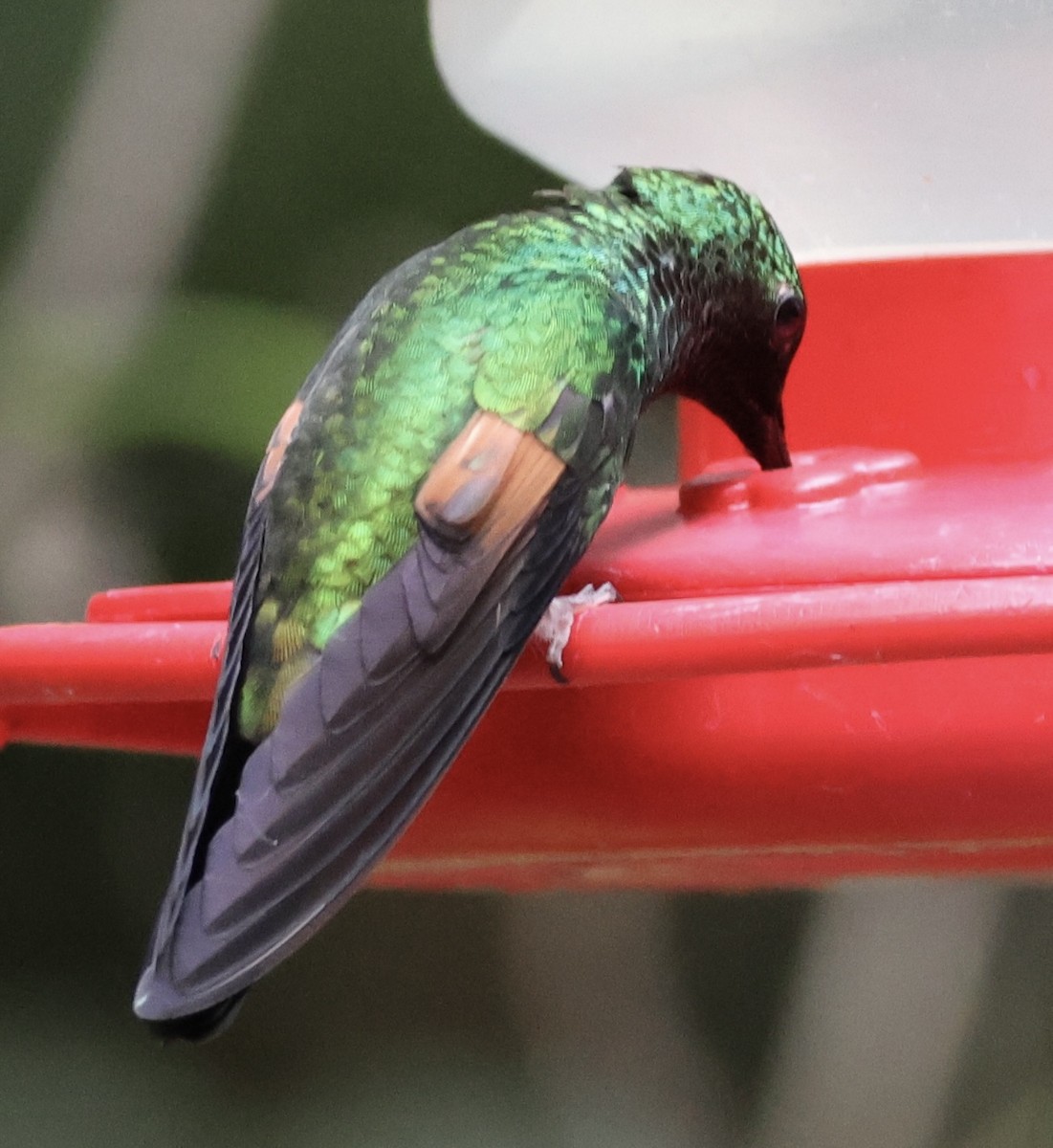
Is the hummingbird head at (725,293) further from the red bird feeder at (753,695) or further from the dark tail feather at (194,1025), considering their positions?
the dark tail feather at (194,1025)

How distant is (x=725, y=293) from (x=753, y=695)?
1.49 ft

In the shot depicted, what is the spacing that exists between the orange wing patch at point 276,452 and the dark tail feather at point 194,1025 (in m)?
0.33

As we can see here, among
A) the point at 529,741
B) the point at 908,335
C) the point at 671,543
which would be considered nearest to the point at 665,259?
the point at 908,335

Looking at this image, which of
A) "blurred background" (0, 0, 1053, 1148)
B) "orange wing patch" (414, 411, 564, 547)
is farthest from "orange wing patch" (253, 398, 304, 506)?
"blurred background" (0, 0, 1053, 1148)

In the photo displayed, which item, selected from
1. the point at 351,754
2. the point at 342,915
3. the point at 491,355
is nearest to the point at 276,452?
the point at 491,355

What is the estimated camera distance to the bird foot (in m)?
0.62

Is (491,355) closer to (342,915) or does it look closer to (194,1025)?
(194,1025)

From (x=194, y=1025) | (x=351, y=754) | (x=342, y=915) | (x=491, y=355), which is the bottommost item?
(x=342, y=915)

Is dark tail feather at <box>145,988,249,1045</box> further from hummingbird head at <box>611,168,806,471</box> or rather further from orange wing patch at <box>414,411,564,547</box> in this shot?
hummingbird head at <box>611,168,806,471</box>

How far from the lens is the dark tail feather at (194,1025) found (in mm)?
602

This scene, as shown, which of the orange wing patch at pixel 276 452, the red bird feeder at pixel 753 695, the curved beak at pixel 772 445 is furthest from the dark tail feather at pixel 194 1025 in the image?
the curved beak at pixel 772 445

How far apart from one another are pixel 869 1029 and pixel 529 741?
3.56ft

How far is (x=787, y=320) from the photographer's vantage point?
100cm

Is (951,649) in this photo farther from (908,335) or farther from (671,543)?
(908,335)
